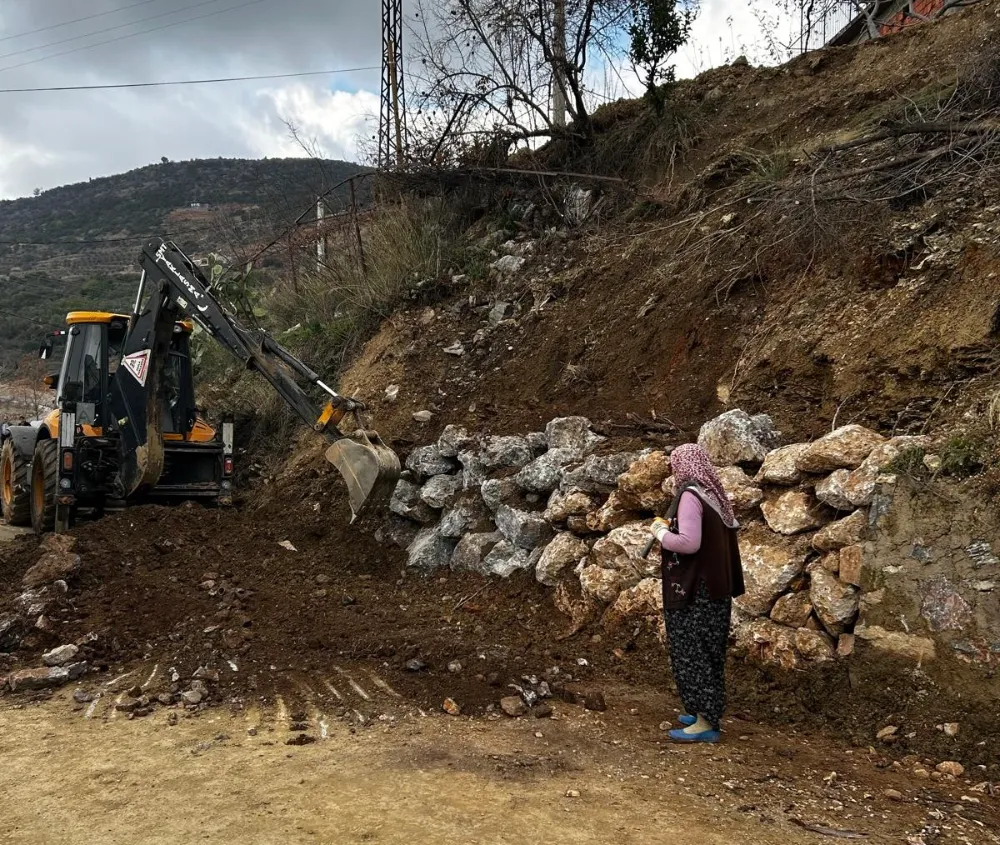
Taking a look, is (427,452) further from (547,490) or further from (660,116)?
(660,116)

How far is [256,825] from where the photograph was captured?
3184 millimetres

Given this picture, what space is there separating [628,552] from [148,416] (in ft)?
17.5

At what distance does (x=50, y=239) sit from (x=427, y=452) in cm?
5527

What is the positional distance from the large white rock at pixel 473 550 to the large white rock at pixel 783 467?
2.30m

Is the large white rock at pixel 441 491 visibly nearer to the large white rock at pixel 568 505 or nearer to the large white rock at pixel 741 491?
the large white rock at pixel 568 505

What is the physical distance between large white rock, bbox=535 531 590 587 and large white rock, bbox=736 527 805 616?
4.36ft

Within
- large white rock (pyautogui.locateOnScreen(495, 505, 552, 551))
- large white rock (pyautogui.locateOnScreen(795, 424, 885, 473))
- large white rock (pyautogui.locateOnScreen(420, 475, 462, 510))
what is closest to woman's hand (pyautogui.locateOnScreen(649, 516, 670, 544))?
large white rock (pyautogui.locateOnScreen(795, 424, 885, 473))

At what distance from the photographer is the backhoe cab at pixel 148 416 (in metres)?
7.37

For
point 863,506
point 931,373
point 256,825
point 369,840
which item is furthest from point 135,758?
point 931,373

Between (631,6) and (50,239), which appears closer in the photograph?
(631,6)

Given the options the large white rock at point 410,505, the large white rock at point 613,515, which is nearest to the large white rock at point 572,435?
the large white rock at point 613,515

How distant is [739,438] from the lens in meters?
5.38

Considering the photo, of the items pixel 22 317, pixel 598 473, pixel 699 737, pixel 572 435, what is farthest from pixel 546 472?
pixel 22 317

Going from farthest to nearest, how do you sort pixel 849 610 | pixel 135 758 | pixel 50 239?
pixel 50 239, pixel 849 610, pixel 135 758
